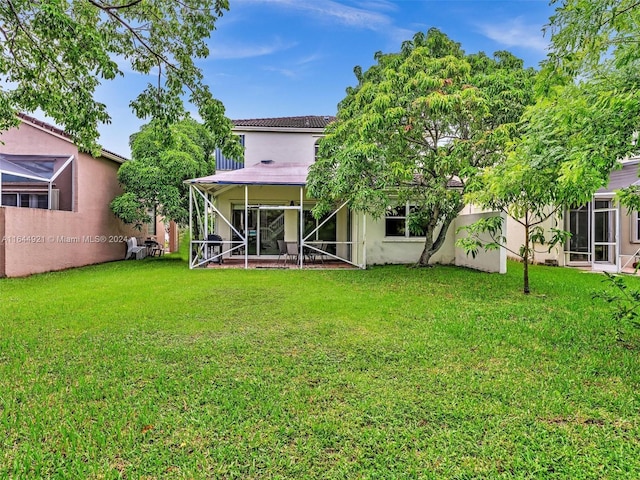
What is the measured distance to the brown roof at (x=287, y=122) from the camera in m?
18.0

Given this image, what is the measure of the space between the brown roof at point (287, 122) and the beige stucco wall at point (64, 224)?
20.9ft

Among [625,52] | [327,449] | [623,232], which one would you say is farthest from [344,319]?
[623,232]

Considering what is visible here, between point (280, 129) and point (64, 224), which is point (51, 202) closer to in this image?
point (64, 224)

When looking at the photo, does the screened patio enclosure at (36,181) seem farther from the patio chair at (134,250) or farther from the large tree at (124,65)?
the large tree at (124,65)

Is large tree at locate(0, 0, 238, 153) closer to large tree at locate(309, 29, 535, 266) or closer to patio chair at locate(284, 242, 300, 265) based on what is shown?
large tree at locate(309, 29, 535, 266)

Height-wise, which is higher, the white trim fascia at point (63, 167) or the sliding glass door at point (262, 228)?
the white trim fascia at point (63, 167)

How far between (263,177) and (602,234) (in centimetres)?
1267

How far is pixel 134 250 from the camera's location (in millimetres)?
16391

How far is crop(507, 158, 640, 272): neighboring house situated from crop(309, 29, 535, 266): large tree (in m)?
5.21

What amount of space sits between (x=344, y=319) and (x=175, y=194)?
1151 cm

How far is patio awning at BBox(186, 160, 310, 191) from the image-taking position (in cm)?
1243

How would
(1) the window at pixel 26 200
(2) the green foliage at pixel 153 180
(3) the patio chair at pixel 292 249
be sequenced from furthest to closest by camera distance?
(2) the green foliage at pixel 153 180 → (3) the patio chair at pixel 292 249 → (1) the window at pixel 26 200

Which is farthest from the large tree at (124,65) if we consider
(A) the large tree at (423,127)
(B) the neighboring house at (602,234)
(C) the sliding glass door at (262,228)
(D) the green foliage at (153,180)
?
(B) the neighboring house at (602,234)

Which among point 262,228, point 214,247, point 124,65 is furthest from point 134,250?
point 124,65
